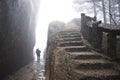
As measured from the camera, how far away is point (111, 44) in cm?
855

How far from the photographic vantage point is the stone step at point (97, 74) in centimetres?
708

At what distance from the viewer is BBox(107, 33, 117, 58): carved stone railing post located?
8.41 m

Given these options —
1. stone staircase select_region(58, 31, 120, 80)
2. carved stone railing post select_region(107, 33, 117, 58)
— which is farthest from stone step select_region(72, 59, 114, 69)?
carved stone railing post select_region(107, 33, 117, 58)

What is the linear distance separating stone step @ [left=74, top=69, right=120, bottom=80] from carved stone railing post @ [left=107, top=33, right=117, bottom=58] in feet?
3.88

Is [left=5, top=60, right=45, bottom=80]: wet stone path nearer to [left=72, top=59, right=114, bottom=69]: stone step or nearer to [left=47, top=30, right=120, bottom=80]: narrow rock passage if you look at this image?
[left=47, top=30, right=120, bottom=80]: narrow rock passage

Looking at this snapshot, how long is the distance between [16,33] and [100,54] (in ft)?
41.3

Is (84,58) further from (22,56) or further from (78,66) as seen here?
(22,56)

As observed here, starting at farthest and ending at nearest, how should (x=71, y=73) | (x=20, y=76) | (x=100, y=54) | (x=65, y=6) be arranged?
(x=65, y=6), (x=20, y=76), (x=100, y=54), (x=71, y=73)

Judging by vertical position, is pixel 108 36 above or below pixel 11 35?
below

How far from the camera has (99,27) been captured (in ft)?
31.5

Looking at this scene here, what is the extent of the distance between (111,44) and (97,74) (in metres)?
1.96

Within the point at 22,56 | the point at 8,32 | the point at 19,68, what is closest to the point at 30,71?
the point at 19,68

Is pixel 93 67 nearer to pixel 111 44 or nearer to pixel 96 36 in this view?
pixel 111 44

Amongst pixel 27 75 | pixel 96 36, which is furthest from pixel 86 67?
pixel 27 75
